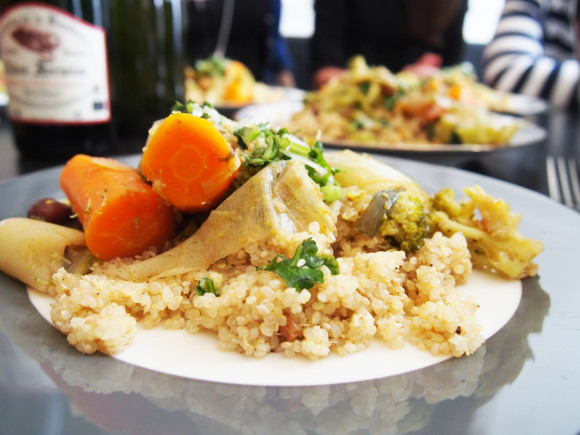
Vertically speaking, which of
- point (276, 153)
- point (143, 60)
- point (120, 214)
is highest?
point (276, 153)

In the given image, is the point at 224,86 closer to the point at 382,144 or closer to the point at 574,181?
the point at 382,144

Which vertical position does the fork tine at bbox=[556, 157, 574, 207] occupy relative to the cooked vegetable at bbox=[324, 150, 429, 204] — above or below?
below

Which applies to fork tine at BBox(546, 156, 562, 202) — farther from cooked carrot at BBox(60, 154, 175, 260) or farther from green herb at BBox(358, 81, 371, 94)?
cooked carrot at BBox(60, 154, 175, 260)

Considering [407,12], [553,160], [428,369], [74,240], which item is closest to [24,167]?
[74,240]

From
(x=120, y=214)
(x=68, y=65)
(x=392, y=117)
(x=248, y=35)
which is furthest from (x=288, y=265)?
(x=248, y=35)

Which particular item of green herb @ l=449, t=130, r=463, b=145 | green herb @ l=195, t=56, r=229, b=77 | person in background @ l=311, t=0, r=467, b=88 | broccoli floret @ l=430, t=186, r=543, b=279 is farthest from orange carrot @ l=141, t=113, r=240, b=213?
person in background @ l=311, t=0, r=467, b=88

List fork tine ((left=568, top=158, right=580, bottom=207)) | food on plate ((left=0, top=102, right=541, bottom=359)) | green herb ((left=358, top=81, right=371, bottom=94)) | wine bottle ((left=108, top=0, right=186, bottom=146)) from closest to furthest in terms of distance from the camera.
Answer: food on plate ((left=0, top=102, right=541, bottom=359)) → fork tine ((left=568, top=158, right=580, bottom=207)) → wine bottle ((left=108, top=0, right=186, bottom=146)) → green herb ((left=358, top=81, right=371, bottom=94))

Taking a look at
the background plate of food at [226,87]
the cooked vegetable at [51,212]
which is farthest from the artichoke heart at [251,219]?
the background plate of food at [226,87]

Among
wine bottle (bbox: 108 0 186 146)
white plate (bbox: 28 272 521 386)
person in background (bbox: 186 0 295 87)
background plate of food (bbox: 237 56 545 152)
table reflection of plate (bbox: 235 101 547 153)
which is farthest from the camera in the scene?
person in background (bbox: 186 0 295 87)
